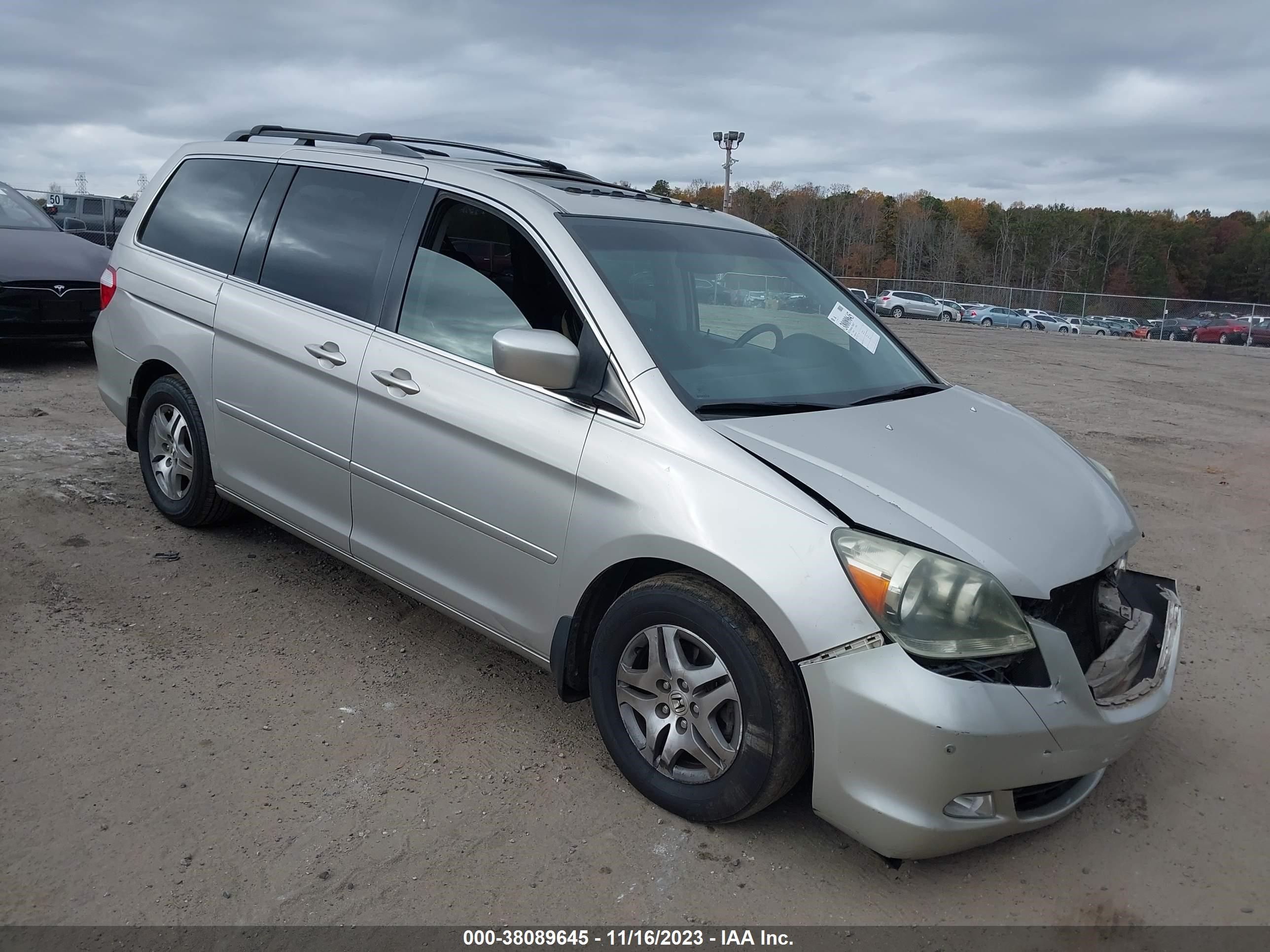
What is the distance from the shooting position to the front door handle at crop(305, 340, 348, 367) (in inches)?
150

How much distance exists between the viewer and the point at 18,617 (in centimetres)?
405

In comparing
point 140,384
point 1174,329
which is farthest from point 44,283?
point 1174,329

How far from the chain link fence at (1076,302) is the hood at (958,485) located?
2929 centimetres

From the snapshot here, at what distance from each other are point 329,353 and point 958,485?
7.66ft

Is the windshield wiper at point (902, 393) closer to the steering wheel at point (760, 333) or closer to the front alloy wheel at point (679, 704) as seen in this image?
the steering wheel at point (760, 333)

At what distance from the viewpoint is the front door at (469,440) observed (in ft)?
10.5

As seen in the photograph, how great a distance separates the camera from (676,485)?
113 inches

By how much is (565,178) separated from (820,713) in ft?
8.47

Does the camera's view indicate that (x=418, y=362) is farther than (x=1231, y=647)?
No

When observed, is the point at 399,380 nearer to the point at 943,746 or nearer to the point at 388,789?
the point at 388,789

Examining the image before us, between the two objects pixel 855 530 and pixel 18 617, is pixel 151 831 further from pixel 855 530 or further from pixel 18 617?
pixel 855 530

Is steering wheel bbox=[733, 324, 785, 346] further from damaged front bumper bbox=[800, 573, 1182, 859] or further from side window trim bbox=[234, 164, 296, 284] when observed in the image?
side window trim bbox=[234, 164, 296, 284]
